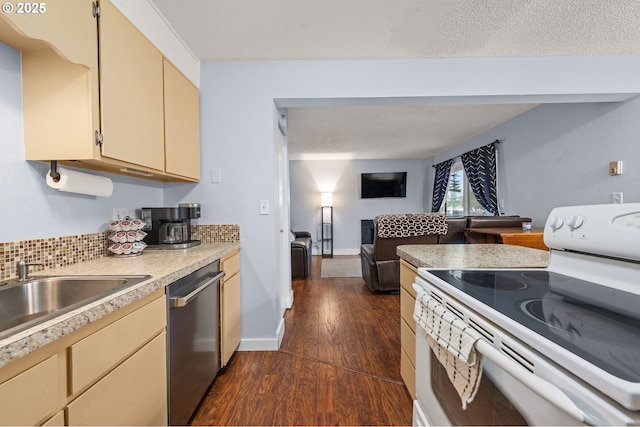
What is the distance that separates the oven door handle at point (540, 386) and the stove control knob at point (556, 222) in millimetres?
710

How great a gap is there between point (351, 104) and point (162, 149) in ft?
4.78

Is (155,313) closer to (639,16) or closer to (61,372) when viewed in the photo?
(61,372)

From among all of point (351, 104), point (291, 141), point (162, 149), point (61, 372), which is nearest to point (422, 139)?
point (291, 141)

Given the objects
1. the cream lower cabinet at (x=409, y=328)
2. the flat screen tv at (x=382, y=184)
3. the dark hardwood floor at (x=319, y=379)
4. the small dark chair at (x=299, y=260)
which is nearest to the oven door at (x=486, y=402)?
the cream lower cabinet at (x=409, y=328)

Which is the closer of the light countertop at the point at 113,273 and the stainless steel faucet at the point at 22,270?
the light countertop at the point at 113,273

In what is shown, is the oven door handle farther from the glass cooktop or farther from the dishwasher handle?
the dishwasher handle

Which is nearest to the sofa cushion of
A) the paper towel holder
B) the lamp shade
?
the paper towel holder

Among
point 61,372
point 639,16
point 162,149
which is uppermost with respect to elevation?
point 639,16

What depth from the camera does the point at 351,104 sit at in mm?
2207

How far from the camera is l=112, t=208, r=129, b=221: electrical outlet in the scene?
5.42ft

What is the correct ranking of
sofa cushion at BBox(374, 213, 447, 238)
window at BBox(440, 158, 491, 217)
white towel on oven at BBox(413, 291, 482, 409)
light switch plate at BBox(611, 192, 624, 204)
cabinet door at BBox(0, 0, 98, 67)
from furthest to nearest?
window at BBox(440, 158, 491, 217) < sofa cushion at BBox(374, 213, 447, 238) < light switch plate at BBox(611, 192, 624, 204) < cabinet door at BBox(0, 0, 98, 67) < white towel on oven at BBox(413, 291, 482, 409)

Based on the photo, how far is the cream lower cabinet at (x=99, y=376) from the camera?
1.94ft

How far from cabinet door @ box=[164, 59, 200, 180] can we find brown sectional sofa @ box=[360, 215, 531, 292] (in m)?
2.15

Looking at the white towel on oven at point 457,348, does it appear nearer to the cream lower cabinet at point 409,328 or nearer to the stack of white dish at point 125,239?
the cream lower cabinet at point 409,328
